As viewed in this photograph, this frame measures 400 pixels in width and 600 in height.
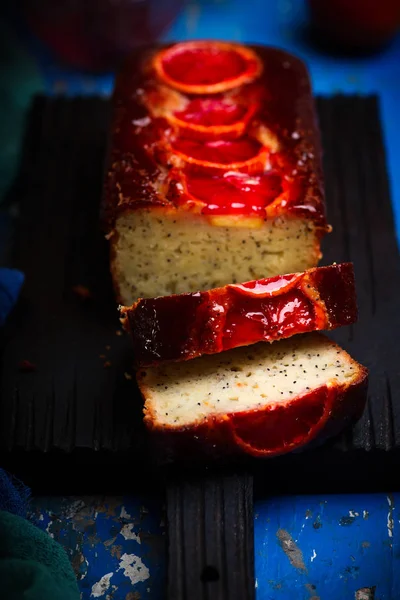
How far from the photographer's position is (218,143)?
4.36 meters

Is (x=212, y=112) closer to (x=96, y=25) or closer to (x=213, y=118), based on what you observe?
(x=213, y=118)

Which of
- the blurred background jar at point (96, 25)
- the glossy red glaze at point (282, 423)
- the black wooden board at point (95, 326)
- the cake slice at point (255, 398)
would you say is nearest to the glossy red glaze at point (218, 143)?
the black wooden board at point (95, 326)

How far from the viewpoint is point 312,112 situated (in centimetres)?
471

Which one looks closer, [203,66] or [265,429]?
[265,429]

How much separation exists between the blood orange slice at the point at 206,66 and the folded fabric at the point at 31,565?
8.33ft

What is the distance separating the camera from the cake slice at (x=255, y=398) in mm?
3500

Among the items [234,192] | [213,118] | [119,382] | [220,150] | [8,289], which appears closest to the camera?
[119,382]

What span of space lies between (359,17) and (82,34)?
194cm

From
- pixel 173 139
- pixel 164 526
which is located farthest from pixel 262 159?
pixel 164 526

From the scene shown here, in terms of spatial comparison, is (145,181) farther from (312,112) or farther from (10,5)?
(10,5)

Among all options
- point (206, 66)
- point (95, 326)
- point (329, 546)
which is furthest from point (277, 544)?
point (206, 66)

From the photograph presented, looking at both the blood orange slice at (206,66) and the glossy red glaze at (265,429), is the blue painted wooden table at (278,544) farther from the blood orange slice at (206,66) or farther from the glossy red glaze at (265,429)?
the blood orange slice at (206,66)

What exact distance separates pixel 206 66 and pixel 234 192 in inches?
42.4

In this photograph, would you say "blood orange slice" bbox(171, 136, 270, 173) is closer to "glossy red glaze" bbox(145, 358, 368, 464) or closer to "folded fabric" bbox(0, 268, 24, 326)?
"folded fabric" bbox(0, 268, 24, 326)
